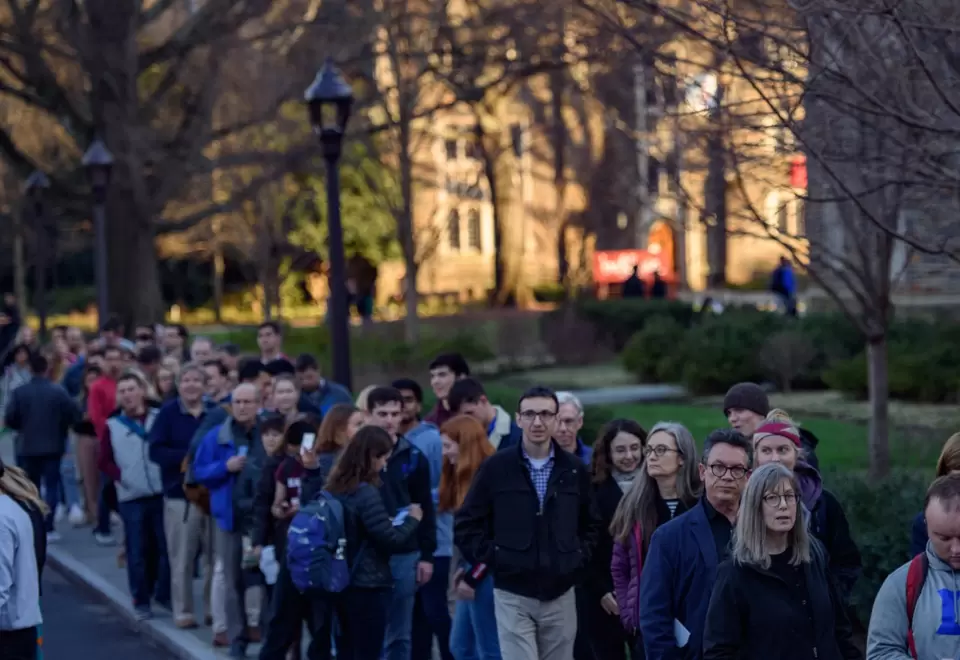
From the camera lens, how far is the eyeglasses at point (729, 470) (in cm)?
589

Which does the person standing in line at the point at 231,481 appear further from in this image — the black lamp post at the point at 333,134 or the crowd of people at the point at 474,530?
the black lamp post at the point at 333,134

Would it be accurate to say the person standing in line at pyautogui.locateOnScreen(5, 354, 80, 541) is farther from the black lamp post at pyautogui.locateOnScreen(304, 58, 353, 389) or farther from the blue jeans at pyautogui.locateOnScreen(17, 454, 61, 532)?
the black lamp post at pyautogui.locateOnScreen(304, 58, 353, 389)

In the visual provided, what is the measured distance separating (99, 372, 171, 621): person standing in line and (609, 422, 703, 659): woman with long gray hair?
18.4 feet

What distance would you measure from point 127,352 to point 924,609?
11.6 meters

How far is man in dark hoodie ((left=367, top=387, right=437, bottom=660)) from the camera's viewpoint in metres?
8.52

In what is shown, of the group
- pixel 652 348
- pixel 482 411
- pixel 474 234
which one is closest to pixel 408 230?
pixel 652 348

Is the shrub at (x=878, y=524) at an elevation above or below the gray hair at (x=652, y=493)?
below

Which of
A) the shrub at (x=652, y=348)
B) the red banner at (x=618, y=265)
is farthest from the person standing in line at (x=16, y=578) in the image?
the red banner at (x=618, y=265)

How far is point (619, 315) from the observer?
3147 cm

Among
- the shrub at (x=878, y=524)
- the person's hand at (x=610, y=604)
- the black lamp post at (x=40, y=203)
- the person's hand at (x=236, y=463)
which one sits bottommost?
the person's hand at (x=610, y=604)

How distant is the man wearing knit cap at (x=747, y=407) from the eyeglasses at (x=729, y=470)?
123 cm

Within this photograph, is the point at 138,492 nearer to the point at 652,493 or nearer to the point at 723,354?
the point at 652,493

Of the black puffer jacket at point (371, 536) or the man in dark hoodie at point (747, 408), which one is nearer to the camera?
the man in dark hoodie at point (747, 408)

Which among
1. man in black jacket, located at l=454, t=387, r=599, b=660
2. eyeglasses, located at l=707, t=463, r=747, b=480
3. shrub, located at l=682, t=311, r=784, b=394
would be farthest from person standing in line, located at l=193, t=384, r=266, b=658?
shrub, located at l=682, t=311, r=784, b=394
